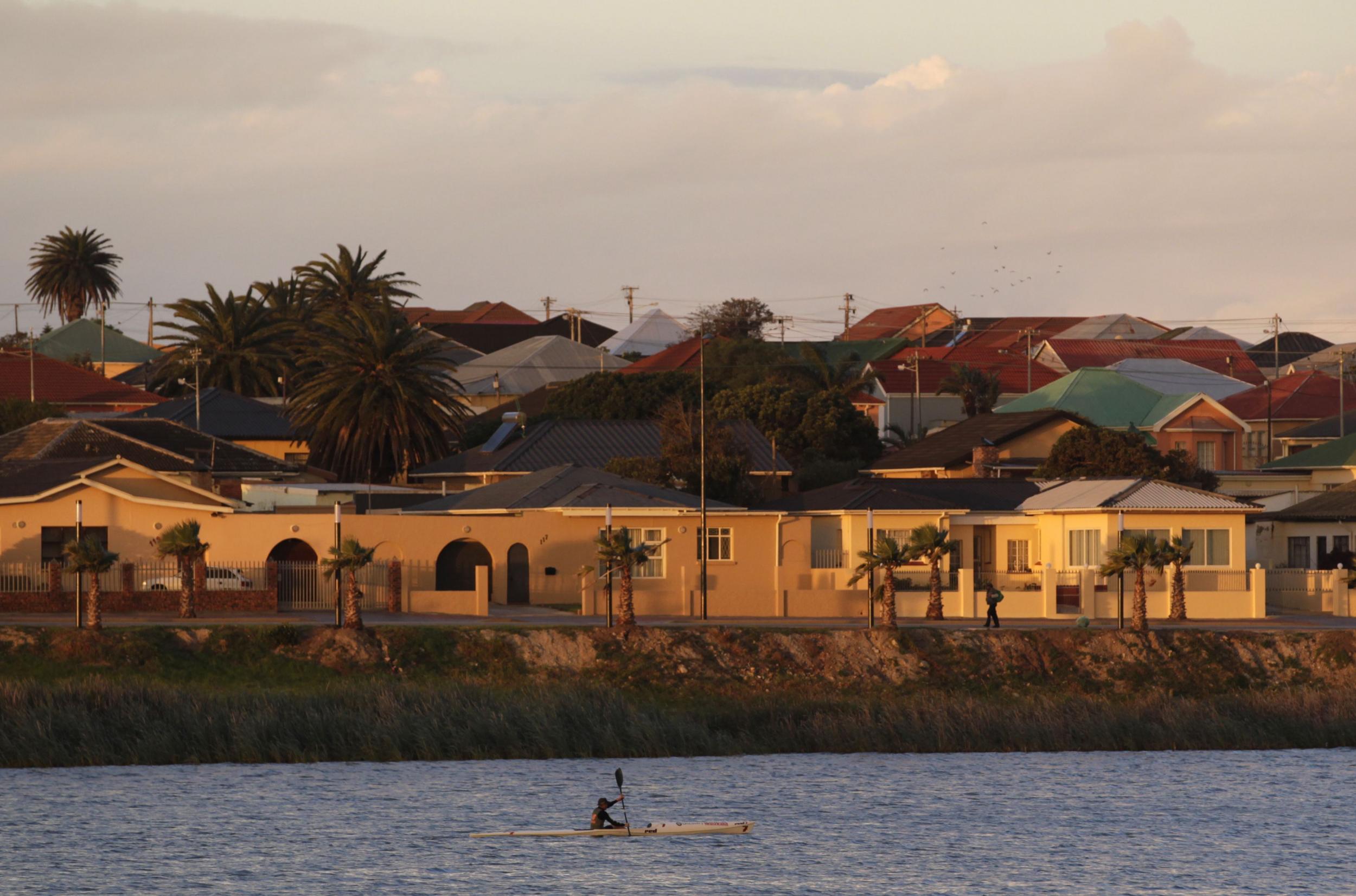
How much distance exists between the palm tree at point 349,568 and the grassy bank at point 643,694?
83 cm

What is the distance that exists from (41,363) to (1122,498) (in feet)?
248

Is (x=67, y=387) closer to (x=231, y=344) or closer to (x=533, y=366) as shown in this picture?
(x=231, y=344)

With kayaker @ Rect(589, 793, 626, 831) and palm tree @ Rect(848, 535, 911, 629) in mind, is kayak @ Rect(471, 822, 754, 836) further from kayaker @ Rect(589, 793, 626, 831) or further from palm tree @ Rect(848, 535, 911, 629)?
palm tree @ Rect(848, 535, 911, 629)

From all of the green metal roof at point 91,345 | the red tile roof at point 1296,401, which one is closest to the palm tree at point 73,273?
the green metal roof at point 91,345

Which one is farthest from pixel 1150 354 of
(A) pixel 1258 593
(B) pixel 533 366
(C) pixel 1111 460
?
(A) pixel 1258 593

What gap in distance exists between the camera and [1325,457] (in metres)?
88.7

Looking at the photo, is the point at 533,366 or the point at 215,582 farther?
the point at 533,366

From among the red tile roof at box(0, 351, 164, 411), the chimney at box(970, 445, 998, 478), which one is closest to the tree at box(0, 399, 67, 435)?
the red tile roof at box(0, 351, 164, 411)

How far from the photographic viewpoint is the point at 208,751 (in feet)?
134

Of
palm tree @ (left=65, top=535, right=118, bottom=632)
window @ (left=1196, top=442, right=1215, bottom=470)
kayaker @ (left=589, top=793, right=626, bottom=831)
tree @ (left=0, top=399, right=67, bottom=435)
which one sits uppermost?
tree @ (left=0, top=399, right=67, bottom=435)

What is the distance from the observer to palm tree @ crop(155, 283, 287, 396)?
115500 millimetres

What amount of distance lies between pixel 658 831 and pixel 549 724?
278 inches

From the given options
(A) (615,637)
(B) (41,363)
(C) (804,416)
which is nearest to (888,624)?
(A) (615,637)

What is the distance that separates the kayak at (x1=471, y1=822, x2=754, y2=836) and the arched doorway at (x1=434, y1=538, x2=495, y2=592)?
26.0m
